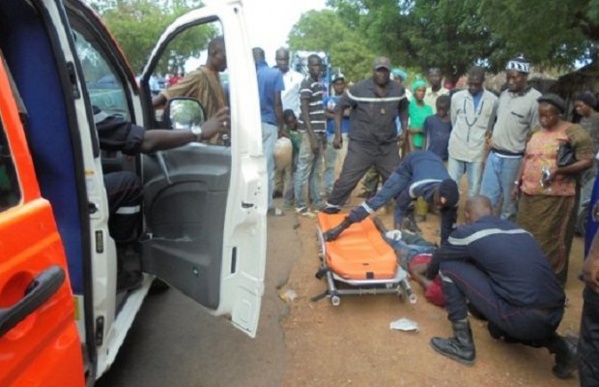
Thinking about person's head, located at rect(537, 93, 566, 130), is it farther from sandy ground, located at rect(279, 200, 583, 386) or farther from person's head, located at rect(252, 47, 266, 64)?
person's head, located at rect(252, 47, 266, 64)

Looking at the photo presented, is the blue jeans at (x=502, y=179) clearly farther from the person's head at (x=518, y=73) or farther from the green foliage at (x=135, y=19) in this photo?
the green foliage at (x=135, y=19)

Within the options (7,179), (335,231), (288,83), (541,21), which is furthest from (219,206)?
(288,83)

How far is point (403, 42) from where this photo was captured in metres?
17.5

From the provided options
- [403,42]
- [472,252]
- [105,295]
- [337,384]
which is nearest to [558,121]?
[472,252]

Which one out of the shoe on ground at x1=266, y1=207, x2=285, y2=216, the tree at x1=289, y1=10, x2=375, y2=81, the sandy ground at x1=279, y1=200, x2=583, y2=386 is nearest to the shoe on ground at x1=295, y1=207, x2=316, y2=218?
the shoe on ground at x1=266, y1=207, x2=285, y2=216

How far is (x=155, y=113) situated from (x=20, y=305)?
2476mm

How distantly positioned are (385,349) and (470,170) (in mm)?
3002

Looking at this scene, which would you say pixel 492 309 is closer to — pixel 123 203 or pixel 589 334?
pixel 589 334

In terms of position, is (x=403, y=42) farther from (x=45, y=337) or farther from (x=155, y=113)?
(x=45, y=337)

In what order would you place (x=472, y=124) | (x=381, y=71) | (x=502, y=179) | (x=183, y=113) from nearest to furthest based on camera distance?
(x=183, y=113) → (x=502, y=179) → (x=381, y=71) → (x=472, y=124)

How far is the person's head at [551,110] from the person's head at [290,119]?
132 inches

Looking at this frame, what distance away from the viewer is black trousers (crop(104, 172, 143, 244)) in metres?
2.50

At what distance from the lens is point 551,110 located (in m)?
3.89

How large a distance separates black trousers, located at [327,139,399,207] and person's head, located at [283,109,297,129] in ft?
4.27
